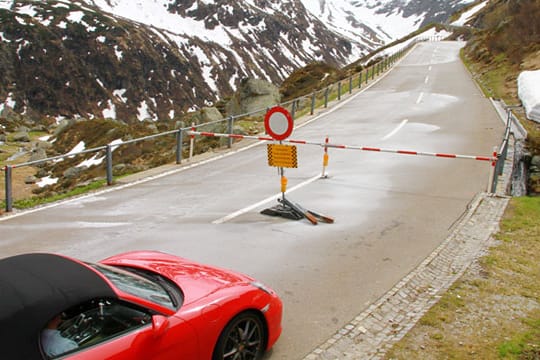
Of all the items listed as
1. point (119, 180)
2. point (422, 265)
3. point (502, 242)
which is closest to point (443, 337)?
point (422, 265)

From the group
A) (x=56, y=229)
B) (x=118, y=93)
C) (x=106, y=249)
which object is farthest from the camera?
(x=118, y=93)

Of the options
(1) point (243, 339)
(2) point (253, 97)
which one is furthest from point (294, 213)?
(2) point (253, 97)

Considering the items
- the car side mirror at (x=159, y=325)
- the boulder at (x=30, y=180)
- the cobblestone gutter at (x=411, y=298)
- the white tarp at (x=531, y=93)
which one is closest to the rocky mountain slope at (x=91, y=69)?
the boulder at (x=30, y=180)

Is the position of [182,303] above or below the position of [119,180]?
above

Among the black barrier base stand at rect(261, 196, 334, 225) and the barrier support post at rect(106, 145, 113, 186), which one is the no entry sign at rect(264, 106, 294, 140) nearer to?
the black barrier base stand at rect(261, 196, 334, 225)

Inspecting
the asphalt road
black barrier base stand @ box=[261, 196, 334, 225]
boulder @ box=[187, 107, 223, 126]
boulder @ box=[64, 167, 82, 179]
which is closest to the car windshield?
the asphalt road

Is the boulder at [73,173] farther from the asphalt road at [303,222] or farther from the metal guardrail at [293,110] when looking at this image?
the asphalt road at [303,222]

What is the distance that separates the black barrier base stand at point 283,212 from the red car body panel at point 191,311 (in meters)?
4.21

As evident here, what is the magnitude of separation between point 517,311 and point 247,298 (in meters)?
3.21

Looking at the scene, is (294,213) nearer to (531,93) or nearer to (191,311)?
(191,311)

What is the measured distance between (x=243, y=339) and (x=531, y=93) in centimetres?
2116

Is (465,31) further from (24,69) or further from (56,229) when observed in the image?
(24,69)

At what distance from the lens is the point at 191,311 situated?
4.06 meters

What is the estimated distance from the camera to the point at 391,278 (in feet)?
22.0
